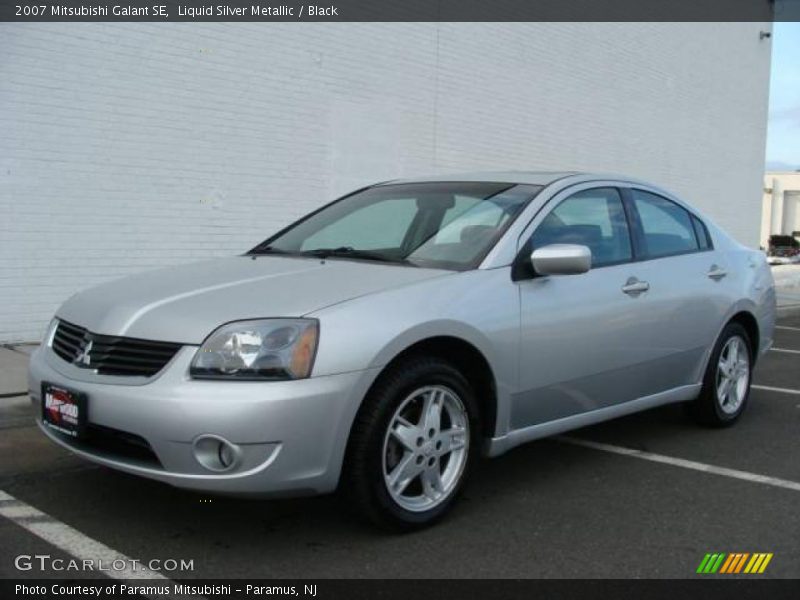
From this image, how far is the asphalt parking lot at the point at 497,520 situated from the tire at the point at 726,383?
38 centimetres

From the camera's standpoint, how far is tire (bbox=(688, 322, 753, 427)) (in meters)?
5.36

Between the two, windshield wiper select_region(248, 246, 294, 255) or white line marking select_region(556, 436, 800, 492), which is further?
windshield wiper select_region(248, 246, 294, 255)

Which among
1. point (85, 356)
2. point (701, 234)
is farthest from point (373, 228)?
point (701, 234)

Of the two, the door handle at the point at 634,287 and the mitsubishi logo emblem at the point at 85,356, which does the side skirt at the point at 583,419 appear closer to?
the door handle at the point at 634,287

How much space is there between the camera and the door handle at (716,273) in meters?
5.26

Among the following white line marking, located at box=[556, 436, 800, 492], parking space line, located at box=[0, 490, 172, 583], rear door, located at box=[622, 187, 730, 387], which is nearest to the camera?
parking space line, located at box=[0, 490, 172, 583]

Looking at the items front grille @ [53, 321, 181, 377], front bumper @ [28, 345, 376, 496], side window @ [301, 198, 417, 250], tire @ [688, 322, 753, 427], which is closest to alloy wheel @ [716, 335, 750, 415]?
tire @ [688, 322, 753, 427]

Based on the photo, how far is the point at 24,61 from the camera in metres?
7.84

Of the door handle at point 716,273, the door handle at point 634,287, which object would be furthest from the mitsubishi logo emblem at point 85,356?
the door handle at point 716,273

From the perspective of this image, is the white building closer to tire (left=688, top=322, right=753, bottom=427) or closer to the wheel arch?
the wheel arch

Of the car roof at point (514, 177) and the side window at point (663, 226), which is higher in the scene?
the car roof at point (514, 177)

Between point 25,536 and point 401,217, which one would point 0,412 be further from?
point 401,217

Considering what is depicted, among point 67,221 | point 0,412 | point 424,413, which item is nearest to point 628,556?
point 424,413
